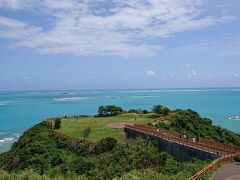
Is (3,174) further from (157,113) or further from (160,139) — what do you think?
(157,113)

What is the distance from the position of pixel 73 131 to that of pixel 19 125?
55255mm

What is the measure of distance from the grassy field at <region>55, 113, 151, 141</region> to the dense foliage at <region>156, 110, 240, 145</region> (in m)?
4.35

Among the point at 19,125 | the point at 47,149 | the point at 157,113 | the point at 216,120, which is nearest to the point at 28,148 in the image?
the point at 47,149

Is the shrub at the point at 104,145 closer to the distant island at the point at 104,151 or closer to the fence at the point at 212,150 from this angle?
the distant island at the point at 104,151

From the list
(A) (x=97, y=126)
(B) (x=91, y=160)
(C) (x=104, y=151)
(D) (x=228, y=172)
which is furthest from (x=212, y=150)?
(A) (x=97, y=126)

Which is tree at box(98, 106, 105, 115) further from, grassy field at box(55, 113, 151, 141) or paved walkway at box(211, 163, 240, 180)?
paved walkway at box(211, 163, 240, 180)

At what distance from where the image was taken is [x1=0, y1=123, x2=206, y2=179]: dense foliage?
33.3 m

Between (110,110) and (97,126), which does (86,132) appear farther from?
(110,110)

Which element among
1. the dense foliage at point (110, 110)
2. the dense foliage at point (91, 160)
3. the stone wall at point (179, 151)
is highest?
the dense foliage at point (110, 110)

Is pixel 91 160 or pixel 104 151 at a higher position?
pixel 104 151

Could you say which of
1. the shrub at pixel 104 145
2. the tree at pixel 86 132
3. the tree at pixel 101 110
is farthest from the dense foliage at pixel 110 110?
the shrub at pixel 104 145

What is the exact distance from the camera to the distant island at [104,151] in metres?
32.0

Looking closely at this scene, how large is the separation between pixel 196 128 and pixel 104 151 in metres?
18.2

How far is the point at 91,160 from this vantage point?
1512 inches
